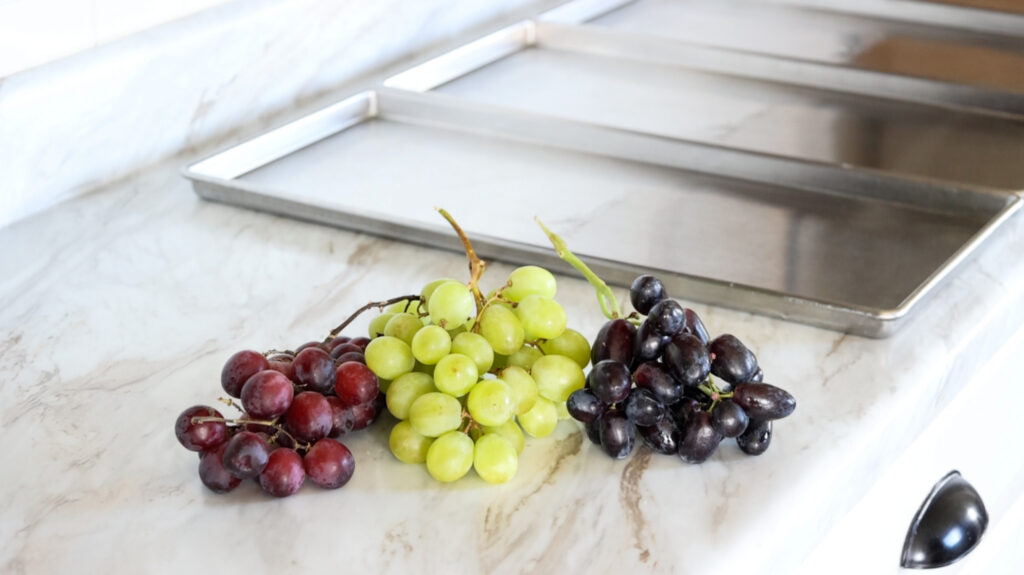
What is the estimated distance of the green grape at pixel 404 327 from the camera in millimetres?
821

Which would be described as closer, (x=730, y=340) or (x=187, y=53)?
(x=730, y=340)

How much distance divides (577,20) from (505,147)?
2.02 feet

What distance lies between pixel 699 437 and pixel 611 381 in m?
0.08

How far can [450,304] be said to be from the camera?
0.80 m

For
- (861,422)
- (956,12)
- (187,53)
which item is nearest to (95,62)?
(187,53)

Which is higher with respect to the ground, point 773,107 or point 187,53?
point 187,53

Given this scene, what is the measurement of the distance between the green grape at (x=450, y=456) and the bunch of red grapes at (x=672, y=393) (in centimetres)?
8

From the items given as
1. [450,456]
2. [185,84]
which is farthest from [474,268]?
[185,84]

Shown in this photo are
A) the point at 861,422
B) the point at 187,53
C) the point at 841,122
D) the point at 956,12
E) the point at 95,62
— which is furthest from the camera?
the point at 956,12

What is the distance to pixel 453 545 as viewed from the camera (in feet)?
2.41

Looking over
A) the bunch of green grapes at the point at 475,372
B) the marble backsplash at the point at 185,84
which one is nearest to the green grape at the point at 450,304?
the bunch of green grapes at the point at 475,372

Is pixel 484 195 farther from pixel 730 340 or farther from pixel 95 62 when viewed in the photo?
pixel 730 340

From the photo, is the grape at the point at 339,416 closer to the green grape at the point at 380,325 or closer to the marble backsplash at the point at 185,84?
the green grape at the point at 380,325

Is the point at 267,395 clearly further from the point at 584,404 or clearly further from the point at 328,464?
the point at 584,404
